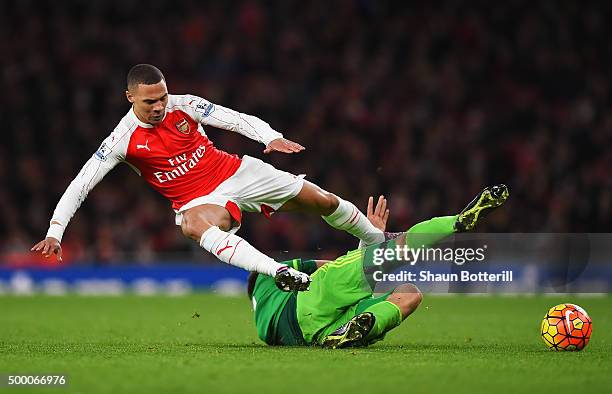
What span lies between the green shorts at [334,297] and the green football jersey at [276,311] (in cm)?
9

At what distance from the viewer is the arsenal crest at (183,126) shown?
26.0 feet

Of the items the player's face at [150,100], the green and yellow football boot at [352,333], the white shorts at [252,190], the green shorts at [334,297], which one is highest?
the player's face at [150,100]

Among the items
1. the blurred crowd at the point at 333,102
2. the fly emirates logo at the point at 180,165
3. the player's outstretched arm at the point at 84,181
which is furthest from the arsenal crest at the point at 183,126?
the blurred crowd at the point at 333,102

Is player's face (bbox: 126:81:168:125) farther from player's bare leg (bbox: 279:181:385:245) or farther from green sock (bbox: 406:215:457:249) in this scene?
green sock (bbox: 406:215:457:249)

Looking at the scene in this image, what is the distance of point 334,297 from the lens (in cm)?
694

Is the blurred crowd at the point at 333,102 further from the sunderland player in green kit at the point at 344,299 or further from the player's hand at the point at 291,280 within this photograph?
the player's hand at the point at 291,280

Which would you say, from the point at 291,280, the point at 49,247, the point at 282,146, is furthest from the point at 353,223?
the point at 49,247

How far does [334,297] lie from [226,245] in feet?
3.00

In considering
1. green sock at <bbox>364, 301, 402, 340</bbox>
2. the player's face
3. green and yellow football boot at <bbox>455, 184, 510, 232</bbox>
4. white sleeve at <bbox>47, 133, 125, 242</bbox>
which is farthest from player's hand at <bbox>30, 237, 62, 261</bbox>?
green and yellow football boot at <bbox>455, 184, 510, 232</bbox>

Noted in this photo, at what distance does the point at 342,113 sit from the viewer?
18.2 m

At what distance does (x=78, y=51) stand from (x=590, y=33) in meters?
9.88

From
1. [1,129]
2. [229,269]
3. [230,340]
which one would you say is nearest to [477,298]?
→ [229,269]

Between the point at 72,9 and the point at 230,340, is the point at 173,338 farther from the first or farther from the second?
the point at 72,9

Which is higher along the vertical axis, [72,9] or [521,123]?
[72,9]
